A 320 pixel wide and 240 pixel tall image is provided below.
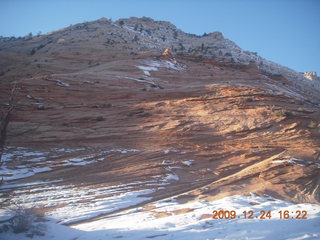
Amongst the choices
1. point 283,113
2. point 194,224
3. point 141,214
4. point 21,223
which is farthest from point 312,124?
point 21,223

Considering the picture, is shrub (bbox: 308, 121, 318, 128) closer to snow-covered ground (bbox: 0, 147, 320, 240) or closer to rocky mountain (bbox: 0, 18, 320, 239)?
rocky mountain (bbox: 0, 18, 320, 239)

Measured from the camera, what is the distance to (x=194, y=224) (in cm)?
454

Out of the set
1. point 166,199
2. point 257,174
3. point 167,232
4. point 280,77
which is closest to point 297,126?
point 257,174

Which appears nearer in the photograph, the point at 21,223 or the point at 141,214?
the point at 21,223

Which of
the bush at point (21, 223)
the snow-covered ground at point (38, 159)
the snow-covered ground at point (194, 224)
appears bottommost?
the snow-covered ground at point (194, 224)

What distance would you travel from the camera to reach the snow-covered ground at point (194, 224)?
4.14 metres

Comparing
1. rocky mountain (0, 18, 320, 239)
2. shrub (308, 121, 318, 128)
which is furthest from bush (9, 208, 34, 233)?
shrub (308, 121, 318, 128)

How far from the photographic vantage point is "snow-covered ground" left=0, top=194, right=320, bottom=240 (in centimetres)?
414

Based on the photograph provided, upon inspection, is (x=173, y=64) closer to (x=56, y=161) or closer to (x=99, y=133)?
Result: (x=99, y=133)

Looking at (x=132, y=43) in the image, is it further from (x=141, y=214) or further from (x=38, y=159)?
(x=141, y=214)

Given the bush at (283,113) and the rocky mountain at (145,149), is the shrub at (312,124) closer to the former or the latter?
the rocky mountain at (145,149)

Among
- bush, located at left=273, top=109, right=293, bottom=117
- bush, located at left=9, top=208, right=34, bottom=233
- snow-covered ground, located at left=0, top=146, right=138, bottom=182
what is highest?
bush, located at left=273, top=109, right=293, bottom=117

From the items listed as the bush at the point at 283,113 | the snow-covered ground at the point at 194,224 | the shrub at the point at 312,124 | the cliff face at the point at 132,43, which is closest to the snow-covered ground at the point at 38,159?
the snow-covered ground at the point at 194,224

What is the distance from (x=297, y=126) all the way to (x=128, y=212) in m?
7.34
